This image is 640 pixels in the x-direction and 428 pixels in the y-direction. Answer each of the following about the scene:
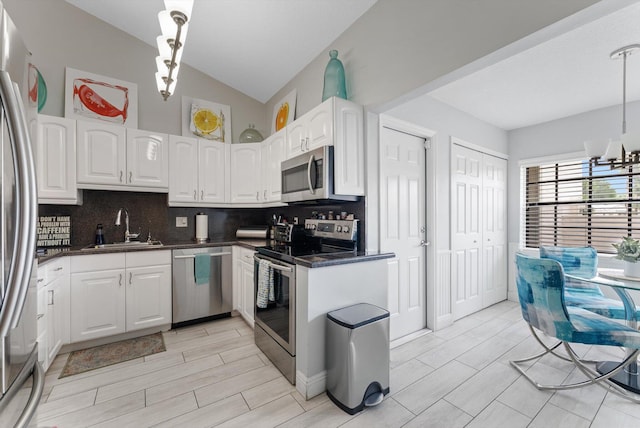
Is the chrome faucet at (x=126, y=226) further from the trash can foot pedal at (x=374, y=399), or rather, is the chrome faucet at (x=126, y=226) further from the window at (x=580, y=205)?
the window at (x=580, y=205)

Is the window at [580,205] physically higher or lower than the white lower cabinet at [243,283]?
higher

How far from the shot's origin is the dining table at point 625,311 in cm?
192

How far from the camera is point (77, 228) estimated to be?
10.0 feet

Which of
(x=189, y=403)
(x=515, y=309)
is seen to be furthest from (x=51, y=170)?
(x=515, y=309)

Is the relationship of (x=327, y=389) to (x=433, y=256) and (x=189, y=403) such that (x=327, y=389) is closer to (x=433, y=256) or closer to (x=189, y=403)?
(x=189, y=403)

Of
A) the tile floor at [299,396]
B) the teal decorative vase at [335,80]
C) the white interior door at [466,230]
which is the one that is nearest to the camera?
the tile floor at [299,396]

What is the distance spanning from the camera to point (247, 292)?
3.07 m

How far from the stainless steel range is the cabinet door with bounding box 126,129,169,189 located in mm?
1639

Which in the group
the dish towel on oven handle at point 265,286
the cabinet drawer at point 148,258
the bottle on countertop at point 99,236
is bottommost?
the dish towel on oven handle at point 265,286

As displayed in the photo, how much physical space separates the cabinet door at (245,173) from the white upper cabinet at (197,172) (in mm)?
103

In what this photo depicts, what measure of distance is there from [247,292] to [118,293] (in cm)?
124

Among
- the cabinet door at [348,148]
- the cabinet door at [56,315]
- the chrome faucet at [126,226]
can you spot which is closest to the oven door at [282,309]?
the cabinet door at [348,148]

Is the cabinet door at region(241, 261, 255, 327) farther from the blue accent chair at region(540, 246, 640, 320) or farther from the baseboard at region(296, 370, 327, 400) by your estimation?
the blue accent chair at region(540, 246, 640, 320)

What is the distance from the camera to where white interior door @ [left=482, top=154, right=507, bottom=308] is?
374 centimetres
